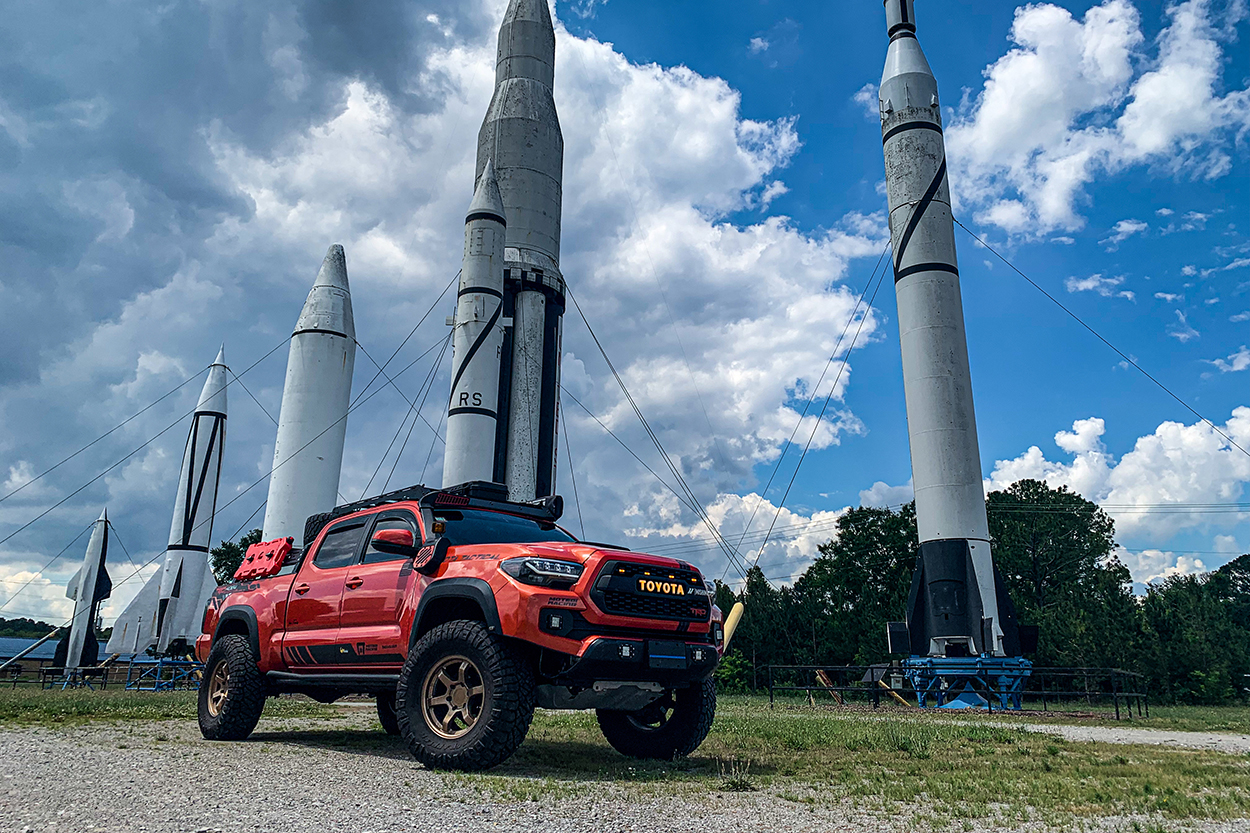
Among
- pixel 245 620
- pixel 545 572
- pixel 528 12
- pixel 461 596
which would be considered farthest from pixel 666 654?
pixel 528 12

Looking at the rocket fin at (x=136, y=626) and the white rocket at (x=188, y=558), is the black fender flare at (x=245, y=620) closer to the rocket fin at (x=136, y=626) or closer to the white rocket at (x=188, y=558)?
the white rocket at (x=188, y=558)

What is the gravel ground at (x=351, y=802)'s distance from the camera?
15.1ft

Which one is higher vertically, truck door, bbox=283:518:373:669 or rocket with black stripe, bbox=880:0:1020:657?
rocket with black stripe, bbox=880:0:1020:657

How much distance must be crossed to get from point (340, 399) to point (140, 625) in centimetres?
1532

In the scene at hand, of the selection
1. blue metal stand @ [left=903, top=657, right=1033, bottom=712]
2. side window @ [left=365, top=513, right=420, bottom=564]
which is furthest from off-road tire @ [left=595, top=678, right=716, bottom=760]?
blue metal stand @ [left=903, top=657, right=1033, bottom=712]

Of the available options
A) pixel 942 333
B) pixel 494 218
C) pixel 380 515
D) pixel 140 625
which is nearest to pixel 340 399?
pixel 494 218

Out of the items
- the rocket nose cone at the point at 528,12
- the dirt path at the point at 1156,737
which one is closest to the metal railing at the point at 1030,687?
the dirt path at the point at 1156,737

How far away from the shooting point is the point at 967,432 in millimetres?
21641

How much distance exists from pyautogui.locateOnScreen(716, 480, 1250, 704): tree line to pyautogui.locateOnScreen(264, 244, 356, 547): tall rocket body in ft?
79.8

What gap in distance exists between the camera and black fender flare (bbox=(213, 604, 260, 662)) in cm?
890

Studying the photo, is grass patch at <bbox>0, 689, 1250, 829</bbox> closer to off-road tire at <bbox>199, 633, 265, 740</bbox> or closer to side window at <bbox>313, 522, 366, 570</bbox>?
off-road tire at <bbox>199, 633, 265, 740</bbox>

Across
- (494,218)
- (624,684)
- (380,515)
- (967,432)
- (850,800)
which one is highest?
(494,218)

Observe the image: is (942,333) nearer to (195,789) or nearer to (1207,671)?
(195,789)

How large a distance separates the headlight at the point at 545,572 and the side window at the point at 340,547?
2.53 m
